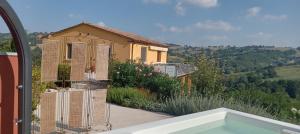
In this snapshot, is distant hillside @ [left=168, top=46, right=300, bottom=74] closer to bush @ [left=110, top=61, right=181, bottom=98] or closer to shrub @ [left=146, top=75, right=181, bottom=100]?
bush @ [left=110, top=61, right=181, bottom=98]

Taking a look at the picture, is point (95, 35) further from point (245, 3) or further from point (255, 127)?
point (255, 127)

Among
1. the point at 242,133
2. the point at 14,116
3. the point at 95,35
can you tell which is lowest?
the point at 242,133

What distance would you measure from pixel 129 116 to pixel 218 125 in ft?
10.1

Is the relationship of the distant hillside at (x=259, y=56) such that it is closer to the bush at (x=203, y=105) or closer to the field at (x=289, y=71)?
the field at (x=289, y=71)

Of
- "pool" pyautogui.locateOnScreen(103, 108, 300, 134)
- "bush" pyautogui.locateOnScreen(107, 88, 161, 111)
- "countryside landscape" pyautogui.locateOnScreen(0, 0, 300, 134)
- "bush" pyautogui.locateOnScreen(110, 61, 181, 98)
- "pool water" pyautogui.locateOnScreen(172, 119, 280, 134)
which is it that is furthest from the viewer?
"bush" pyautogui.locateOnScreen(110, 61, 181, 98)

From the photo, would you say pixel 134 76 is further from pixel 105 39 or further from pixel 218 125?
pixel 105 39

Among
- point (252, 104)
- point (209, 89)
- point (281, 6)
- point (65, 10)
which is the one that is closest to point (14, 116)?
point (252, 104)

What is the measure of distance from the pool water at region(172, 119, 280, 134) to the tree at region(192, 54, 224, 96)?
3.97m

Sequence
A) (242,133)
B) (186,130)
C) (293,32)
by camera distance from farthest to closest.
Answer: (293,32) → (242,133) → (186,130)

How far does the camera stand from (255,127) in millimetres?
8148

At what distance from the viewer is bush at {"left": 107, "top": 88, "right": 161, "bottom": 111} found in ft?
40.4

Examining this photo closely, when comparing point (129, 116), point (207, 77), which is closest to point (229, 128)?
point (129, 116)

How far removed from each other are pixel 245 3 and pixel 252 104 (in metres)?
15.8

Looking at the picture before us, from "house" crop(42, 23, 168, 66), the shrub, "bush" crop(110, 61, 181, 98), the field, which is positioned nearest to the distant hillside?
the field
